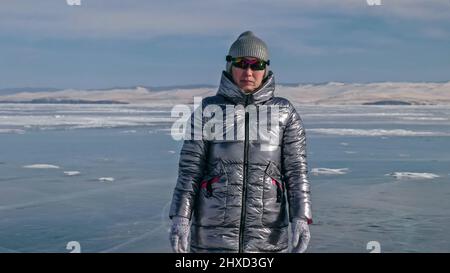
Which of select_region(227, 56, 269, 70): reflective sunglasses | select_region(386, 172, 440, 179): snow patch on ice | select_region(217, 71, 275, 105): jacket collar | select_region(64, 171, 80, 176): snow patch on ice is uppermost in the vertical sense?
select_region(227, 56, 269, 70): reflective sunglasses

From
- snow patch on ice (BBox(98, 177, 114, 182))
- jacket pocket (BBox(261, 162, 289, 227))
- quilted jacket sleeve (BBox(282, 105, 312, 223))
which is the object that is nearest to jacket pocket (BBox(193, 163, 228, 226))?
jacket pocket (BBox(261, 162, 289, 227))

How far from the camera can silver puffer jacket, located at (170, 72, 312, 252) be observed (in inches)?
101

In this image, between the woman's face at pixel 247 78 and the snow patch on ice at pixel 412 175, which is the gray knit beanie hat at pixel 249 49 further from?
the snow patch on ice at pixel 412 175

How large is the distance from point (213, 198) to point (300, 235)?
1.36 ft

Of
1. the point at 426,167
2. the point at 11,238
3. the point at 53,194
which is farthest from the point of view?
the point at 426,167

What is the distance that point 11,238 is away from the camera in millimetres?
4691

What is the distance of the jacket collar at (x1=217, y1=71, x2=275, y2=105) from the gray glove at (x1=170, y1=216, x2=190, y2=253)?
573 mm

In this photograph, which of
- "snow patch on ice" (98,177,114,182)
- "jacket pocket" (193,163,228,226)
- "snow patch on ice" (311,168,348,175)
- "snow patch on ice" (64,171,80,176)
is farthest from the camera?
"snow patch on ice" (311,168,348,175)

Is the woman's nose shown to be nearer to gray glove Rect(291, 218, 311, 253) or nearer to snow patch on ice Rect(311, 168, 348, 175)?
gray glove Rect(291, 218, 311, 253)

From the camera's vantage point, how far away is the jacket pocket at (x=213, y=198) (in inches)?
101

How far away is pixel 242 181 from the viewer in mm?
2562

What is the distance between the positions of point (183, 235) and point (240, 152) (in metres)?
0.44
